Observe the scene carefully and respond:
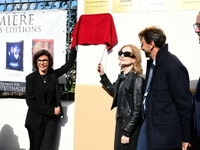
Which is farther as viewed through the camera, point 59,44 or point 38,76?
point 59,44

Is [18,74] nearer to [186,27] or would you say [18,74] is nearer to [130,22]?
[130,22]

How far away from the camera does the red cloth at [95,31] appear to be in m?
3.88

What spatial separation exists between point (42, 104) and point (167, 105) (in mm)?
1933

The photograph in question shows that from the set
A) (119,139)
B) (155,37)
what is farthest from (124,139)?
(155,37)

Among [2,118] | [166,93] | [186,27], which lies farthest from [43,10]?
[166,93]

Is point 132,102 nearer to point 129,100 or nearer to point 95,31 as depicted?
point 129,100

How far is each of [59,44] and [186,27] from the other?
6.34 ft

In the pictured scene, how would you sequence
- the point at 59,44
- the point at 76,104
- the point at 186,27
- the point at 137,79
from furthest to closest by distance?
the point at 59,44 < the point at 76,104 < the point at 186,27 < the point at 137,79

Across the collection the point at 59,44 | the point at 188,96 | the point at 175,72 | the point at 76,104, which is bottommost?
the point at 76,104

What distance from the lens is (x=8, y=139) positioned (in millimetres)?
4672

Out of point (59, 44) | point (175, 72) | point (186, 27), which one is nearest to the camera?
point (175, 72)

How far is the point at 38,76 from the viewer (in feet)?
12.8

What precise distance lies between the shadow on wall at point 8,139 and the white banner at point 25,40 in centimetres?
67

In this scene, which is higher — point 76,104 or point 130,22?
point 130,22
